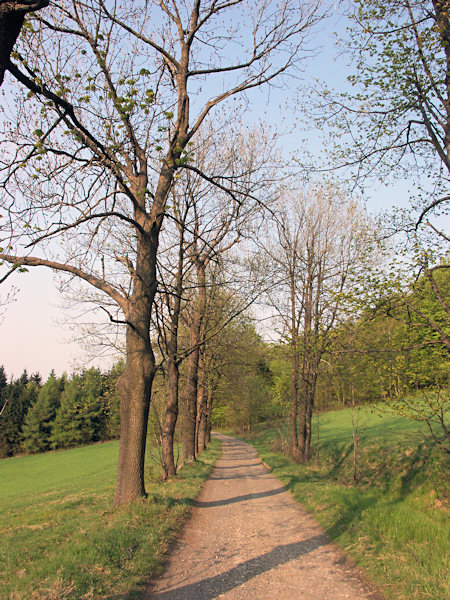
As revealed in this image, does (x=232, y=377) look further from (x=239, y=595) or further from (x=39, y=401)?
(x=39, y=401)

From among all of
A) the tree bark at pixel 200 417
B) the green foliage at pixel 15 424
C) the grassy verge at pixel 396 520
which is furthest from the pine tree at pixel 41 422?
the grassy verge at pixel 396 520

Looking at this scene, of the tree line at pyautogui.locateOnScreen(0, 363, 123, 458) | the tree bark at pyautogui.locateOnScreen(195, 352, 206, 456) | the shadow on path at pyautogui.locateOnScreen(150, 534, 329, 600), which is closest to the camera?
the shadow on path at pyautogui.locateOnScreen(150, 534, 329, 600)

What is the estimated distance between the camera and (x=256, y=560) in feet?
17.5

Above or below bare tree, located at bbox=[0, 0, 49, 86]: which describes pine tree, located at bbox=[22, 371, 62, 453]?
below

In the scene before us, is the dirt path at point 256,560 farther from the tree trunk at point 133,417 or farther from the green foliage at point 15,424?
the green foliage at point 15,424

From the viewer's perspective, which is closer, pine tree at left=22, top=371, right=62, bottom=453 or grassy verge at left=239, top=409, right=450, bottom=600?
grassy verge at left=239, top=409, right=450, bottom=600

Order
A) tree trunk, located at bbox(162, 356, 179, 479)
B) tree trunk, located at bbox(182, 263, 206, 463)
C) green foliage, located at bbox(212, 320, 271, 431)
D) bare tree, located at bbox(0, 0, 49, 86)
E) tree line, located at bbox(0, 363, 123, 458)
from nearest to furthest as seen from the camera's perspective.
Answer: bare tree, located at bbox(0, 0, 49, 86)
tree trunk, located at bbox(162, 356, 179, 479)
tree trunk, located at bbox(182, 263, 206, 463)
green foliage, located at bbox(212, 320, 271, 431)
tree line, located at bbox(0, 363, 123, 458)

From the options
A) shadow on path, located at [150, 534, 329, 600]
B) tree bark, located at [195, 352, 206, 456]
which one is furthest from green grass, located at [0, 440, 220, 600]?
tree bark, located at [195, 352, 206, 456]

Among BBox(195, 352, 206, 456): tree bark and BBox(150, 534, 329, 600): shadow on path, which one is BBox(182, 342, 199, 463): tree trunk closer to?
BBox(195, 352, 206, 456): tree bark

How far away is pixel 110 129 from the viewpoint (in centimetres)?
593

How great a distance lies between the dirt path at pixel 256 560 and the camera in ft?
14.2

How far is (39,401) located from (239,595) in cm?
6047

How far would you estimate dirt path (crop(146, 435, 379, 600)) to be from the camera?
4.32 metres

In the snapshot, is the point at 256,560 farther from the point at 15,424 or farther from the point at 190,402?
the point at 15,424
